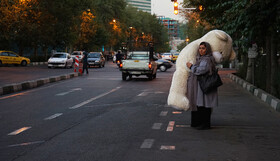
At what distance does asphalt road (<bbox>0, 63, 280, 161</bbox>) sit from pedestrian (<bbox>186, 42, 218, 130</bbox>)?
352mm

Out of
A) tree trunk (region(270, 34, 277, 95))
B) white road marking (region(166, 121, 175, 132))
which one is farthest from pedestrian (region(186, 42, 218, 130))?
tree trunk (region(270, 34, 277, 95))

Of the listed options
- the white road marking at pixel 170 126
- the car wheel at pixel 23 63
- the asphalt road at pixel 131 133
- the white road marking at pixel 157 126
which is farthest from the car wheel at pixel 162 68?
the white road marking at pixel 157 126

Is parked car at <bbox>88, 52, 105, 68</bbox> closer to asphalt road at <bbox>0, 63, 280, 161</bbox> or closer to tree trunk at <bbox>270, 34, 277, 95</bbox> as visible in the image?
tree trunk at <bbox>270, 34, 277, 95</bbox>

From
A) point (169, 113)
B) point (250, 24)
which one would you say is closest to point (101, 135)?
point (169, 113)

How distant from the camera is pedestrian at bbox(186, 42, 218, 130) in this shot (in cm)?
805

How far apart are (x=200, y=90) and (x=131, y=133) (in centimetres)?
145

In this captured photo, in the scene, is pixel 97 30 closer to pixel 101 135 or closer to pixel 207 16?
pixel 207 16

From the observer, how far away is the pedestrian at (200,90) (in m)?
8.05

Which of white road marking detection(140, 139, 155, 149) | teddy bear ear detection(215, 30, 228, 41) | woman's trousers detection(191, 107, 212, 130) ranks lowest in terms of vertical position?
white road marking detection(140, 139, 155, 149)

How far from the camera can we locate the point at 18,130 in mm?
8398

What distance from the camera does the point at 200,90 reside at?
322 inches

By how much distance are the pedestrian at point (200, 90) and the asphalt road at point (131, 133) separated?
1.15 feet

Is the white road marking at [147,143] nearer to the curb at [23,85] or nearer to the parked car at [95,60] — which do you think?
the curb at [23,85]

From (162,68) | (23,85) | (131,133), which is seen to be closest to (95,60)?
(162,68)
